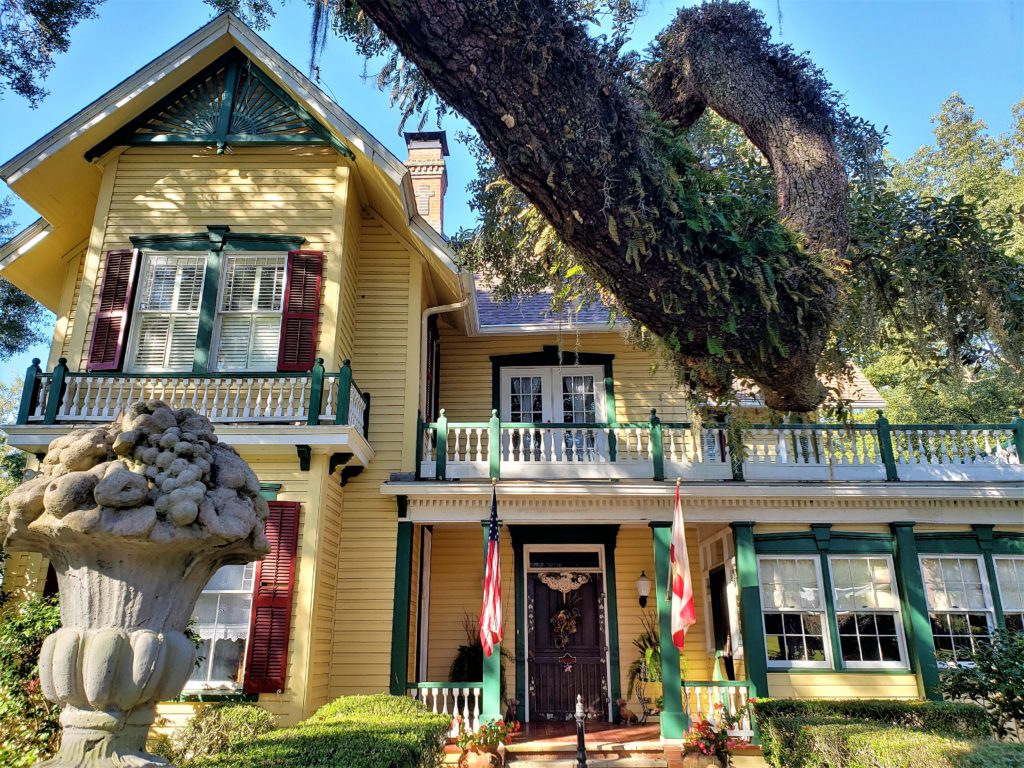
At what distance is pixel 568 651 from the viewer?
11.3 metres

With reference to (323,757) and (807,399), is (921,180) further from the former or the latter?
(323,757)

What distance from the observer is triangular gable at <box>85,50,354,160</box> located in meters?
9.92

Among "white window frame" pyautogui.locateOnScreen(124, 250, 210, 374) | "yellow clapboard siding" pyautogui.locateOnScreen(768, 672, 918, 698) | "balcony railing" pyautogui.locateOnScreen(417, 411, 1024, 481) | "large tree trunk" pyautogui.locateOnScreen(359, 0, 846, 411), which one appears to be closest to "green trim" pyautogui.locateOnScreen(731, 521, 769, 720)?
"yellow clapboard siding" pyautogui.locateOnScreen(768, 672, 918, 698)

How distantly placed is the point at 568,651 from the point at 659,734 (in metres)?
2.05

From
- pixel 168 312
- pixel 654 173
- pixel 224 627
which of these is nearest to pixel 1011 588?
pixel 654 173

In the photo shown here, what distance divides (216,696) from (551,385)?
7.29 metres

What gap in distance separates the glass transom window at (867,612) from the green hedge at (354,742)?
6.12 meters

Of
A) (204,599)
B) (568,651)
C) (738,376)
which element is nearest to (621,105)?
(738,376)

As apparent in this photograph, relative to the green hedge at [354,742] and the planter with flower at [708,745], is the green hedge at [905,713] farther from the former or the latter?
the green hedge at [354,742]

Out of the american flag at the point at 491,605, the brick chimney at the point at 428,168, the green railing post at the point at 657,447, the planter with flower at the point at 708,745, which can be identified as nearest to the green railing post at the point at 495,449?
the american flag at the point at 491,605

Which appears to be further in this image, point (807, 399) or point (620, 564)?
point (620, 564)

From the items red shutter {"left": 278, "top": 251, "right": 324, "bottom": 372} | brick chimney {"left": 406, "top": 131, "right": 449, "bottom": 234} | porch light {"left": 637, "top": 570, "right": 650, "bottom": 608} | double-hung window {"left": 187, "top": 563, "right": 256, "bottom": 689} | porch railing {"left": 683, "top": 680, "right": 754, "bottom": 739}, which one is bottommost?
porch railing {"left": 683, "top": 680, "right": 754, "bottom": 739}

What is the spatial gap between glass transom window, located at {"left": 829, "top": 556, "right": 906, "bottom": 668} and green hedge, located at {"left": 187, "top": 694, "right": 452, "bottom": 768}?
612cm

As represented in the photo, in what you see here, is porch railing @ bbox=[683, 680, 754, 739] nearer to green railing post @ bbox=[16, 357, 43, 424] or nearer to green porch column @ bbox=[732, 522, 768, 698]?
green porch column @ bbox=[732, 522, 768, 698]
